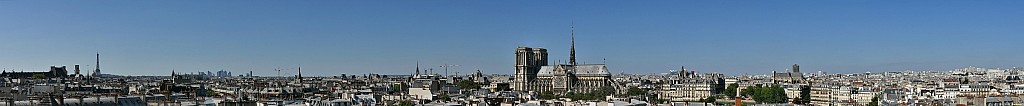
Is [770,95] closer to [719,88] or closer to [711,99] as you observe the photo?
[711,99]

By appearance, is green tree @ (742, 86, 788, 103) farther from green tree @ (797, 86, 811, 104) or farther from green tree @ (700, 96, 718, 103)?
green tree @ (700, 96, 718, 103)

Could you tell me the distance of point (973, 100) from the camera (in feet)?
145

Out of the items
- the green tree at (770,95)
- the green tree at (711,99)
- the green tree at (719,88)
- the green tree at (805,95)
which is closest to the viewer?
the green tree at (770,95)

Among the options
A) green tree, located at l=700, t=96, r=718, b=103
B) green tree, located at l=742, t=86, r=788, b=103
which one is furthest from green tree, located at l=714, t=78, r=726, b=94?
green tree, located at l=742, t=86, r=788, b=103

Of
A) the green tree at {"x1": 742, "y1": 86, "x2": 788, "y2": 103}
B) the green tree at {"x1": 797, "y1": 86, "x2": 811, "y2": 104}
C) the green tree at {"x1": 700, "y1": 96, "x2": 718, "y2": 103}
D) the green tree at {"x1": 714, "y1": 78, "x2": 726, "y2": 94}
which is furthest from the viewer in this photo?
the green tree at {"x1": 714, "y1": 78, "x2": 726, "y2": 94}

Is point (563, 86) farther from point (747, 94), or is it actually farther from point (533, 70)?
point (747, 94)

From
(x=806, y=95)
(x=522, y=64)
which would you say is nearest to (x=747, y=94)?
(x=806, y=95)

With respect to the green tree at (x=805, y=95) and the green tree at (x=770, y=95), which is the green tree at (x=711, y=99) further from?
the green tree at (x=805, y=95)

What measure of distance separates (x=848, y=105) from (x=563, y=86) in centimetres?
2901

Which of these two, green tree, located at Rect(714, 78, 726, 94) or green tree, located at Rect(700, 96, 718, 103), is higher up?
green tree, located at Rect(714, 78, 726, 94)

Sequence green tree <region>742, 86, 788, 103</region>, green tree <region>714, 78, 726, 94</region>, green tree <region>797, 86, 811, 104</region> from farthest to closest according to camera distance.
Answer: green tree <region>714, 78, 726, 94</region> → green tree <region>797, 86, 811, 104</region> → green tree <region>742, 86, 788, 103</region>

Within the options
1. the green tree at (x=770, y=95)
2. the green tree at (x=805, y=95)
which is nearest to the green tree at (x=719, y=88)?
the green tree at (x=805, y=95)

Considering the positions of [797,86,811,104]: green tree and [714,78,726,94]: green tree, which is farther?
[714,78,726,94]: green tree

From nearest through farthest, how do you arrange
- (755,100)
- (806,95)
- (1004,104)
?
(1004,104) → (755,100) → (806,95)
